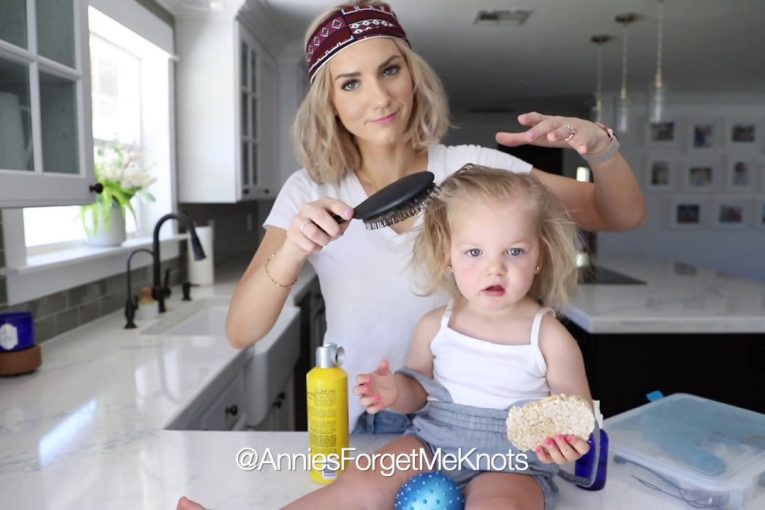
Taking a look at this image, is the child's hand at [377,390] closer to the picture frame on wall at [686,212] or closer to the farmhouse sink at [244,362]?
the farmhouse sink at [244,362]

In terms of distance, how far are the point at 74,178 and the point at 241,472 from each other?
853mm

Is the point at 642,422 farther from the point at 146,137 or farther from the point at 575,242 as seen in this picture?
the point at 146,137

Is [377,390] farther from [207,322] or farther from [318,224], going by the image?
[207,322]

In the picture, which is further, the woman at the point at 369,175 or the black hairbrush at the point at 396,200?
the woman at the point at 369,175

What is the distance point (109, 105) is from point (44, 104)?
1100 millimetres

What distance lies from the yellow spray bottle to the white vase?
1473mm

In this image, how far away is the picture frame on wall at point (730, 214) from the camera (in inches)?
235

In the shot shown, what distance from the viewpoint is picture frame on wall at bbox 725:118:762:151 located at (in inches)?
230

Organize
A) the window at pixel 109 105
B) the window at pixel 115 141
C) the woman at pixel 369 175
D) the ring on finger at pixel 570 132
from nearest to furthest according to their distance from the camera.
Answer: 1. the ring on finger at pixel 570 132
2. the woman at pixel 369 175
3. the window at pixel 115 141
4. the window at pixel 109 105

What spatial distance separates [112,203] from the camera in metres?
1.97

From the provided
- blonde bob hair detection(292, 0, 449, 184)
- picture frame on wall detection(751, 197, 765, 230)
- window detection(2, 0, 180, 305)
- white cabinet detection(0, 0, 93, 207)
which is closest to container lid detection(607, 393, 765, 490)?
blonde bob hair detection(292, 0, 449, 184)

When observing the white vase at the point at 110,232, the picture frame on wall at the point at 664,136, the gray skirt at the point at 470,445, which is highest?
the picture frame on wall at the point at 664,136

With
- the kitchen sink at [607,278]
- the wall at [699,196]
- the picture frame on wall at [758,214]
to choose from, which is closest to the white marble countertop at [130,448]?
the kitchen sink at [607,278]

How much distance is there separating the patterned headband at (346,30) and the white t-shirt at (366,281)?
0.22 meters
